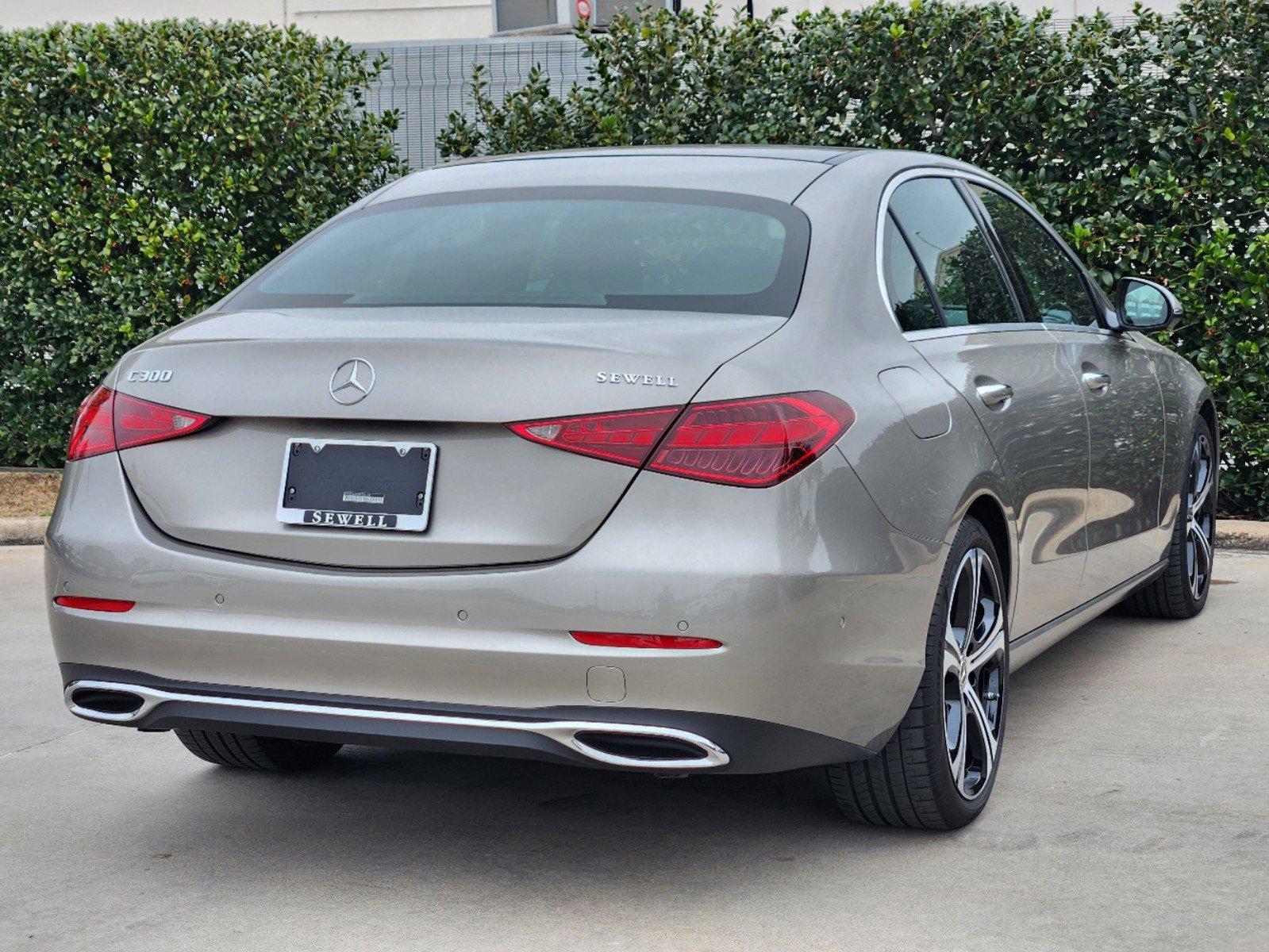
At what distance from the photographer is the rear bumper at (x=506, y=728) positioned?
10.5 feet

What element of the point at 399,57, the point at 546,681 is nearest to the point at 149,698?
the point at 546,681

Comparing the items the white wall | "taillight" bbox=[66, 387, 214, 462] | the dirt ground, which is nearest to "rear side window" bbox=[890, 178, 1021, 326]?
"taillight" bbox=[66, 387, 214, 462]

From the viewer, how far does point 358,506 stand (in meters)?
3.29

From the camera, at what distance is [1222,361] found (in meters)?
8.50

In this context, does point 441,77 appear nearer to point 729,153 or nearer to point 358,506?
point 729,153

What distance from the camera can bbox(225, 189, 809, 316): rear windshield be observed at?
3.65 m

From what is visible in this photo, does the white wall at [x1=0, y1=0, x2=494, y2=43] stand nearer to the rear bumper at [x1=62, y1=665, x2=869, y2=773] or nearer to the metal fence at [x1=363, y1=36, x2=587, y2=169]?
the metal fence at [x1=363, y1=36, x2=587, y2=169]

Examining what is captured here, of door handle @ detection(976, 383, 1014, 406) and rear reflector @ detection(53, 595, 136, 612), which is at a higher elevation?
door handle @ detection(976, 383, 1014, 406)

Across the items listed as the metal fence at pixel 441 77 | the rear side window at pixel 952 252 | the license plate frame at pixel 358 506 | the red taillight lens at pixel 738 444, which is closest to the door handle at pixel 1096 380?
the rear side window at pixel 952 252

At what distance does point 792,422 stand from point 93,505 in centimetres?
148

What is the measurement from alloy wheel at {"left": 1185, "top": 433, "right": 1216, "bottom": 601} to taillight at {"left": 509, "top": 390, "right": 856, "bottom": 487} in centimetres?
356

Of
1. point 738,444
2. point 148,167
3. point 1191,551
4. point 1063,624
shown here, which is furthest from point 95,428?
point 148,167

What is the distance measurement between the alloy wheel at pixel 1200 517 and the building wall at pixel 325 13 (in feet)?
34.0

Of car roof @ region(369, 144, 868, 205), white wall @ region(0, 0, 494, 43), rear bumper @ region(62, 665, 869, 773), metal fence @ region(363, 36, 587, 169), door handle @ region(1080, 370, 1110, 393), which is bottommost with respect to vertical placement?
rear bumper @ region(62, 665, 869, 773)
